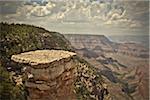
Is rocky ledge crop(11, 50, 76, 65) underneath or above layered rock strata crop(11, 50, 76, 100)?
above

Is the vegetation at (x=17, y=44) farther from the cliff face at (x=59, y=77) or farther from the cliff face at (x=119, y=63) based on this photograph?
the cliff face at (x=119, y=63)

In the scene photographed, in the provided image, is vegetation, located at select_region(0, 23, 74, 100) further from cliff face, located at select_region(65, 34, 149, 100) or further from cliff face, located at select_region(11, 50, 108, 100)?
cliff face, located at select_region(65, 34, 149, 100)

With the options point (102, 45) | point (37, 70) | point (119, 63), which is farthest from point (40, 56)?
point (119, 63)

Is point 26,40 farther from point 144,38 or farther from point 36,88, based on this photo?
point 144,38

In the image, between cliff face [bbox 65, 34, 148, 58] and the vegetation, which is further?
cliff face [bbox 65, 34, 148, 58]

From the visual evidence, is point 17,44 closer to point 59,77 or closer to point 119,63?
point 59,77

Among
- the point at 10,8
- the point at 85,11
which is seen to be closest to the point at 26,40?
the point at 10,8

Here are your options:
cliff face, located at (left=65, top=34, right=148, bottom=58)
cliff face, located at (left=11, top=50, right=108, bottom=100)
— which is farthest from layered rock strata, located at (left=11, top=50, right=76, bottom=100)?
cliff face, located at (left=65, top=34, right=148, bottom=58)

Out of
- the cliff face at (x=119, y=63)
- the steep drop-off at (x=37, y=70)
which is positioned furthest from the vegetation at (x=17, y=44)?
the cliff face at (x=119, y=63)
